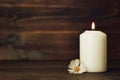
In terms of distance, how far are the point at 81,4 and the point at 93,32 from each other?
33cm

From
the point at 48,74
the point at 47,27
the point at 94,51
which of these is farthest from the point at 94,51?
the point at 47,27

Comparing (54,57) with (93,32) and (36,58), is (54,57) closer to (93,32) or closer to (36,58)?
(36,58)

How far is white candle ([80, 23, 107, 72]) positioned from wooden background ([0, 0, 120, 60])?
297 millimetres

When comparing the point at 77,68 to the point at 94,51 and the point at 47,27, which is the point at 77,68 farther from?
the point at 47,27

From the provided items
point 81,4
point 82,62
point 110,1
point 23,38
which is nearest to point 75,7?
point 81,4

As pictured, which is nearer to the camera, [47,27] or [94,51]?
[94,51]

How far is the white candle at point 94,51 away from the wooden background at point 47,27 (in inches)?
11.7

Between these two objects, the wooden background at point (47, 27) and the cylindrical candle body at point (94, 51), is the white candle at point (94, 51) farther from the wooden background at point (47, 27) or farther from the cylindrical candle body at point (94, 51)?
the wooden background at point (47, 27)

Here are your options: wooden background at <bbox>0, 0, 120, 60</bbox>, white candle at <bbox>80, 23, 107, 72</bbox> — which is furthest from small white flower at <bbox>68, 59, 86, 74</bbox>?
wooden background at <bbox>0, 0, 120, 60</bbox>

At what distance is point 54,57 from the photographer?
1122mm

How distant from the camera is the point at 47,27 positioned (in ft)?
3.68

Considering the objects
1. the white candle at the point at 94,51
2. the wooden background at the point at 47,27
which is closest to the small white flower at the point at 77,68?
the white candle at the point at 94,51

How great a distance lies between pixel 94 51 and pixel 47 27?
1.15 ft

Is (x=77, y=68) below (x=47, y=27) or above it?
below
